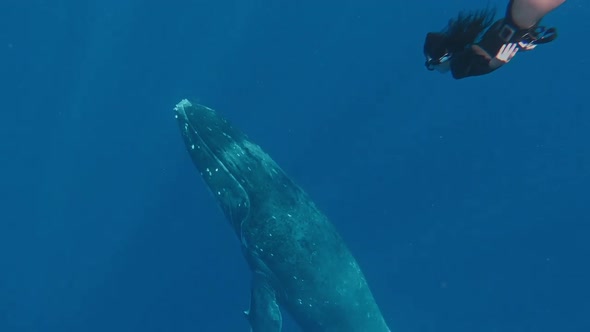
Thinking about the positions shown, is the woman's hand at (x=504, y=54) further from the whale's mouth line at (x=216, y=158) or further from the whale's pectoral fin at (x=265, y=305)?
the whale's pectoral fin at (x=265, y=305)

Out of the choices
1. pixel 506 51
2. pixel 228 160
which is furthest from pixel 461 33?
pixel 228 160

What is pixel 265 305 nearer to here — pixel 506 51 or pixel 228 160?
pixel 228 160

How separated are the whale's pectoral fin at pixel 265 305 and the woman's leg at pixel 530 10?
8341 millimetres

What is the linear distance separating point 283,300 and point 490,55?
28.3ft

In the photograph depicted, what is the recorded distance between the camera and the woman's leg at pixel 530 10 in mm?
3805

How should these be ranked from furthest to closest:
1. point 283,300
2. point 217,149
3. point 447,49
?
point 283,300 → point 217,149 → point 447,49

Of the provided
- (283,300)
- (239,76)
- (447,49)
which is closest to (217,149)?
(283,300)

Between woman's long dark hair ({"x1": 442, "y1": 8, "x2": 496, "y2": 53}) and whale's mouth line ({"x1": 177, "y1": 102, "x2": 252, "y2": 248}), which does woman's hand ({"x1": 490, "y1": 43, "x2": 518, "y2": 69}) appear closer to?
woman's long dark hair ({"x1": 442, "y1": 8, "x2": 496, "y2": 53})

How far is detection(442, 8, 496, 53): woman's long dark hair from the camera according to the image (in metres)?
4.53

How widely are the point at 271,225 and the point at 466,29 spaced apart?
21.8 ft

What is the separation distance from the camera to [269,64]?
58.1 ft

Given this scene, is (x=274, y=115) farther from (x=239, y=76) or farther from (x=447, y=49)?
(x=447, y=49)

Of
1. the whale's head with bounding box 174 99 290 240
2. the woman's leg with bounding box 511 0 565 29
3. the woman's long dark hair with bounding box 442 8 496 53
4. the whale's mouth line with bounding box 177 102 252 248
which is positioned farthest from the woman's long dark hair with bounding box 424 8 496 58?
the whale's mouth line with bounding box 177 102 252 248

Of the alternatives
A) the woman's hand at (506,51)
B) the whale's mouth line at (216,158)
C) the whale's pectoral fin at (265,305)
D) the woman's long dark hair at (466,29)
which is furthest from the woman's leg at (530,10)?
the whale's pectoral fin at (265,305)
